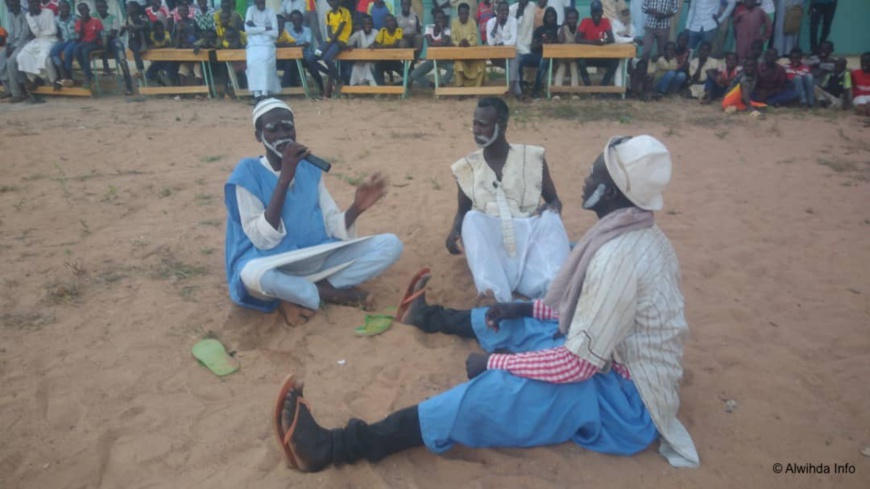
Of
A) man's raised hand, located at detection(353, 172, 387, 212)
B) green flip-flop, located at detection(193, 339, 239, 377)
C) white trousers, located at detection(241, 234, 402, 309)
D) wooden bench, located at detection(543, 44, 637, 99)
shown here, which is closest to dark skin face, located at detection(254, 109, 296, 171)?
man's raised hand, located at detection(353, 172, 387, 212)

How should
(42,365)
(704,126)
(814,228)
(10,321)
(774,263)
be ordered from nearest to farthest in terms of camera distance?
(42,365) → (10,321) → (774,263) → (814,228) → (704,126)

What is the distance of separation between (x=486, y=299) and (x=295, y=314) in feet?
3.69

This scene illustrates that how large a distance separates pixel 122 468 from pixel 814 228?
15.7 feet

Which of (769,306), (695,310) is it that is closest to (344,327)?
(695,310)

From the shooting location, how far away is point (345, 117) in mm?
8758

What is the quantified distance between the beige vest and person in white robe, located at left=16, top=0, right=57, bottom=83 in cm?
1010

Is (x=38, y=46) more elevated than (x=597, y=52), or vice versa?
(x=38, y=46)

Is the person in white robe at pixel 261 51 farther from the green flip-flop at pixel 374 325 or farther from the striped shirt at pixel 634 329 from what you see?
the striped shirt at pixel 634 329

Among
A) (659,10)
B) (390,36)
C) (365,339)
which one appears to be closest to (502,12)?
(390,36)

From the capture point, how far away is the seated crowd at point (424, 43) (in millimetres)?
9414

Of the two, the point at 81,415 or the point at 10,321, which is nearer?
the point at 81,415

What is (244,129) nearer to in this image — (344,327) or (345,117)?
(345,117)

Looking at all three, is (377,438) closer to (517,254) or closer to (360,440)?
(360,440)

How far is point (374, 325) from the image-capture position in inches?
138
